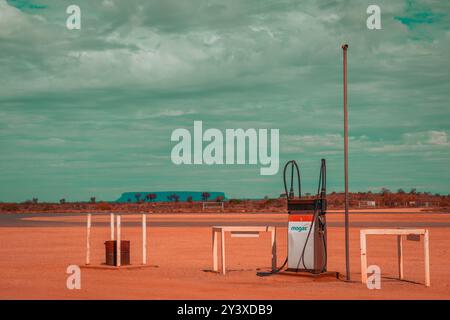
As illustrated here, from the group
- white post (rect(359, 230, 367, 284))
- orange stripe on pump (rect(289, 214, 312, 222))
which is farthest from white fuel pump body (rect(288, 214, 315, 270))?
white post (rect(359, 230, 367, 284))

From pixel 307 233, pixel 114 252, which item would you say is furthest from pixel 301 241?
pixel 114 252

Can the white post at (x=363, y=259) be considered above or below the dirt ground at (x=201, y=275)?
above

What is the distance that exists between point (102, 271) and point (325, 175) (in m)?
5.82

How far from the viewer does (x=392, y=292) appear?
14.3 m

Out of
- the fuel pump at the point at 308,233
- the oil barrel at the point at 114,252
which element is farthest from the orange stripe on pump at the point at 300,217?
the oil barrel at the point at 114,252

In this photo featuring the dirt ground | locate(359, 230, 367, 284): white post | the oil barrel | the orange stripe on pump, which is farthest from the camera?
the oil barrel

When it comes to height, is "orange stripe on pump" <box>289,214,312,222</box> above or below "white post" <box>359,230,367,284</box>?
above

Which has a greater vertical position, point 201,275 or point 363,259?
point 363,259

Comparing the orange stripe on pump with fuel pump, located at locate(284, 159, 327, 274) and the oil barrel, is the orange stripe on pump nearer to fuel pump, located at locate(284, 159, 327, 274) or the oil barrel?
fuel pump, located at locate(284, 159, 327, 274)

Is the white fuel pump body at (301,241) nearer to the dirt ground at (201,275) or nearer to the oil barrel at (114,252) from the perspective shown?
the dirt ground at (201,275)

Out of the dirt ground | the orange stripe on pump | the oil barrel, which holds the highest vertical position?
the orange stripe on pump

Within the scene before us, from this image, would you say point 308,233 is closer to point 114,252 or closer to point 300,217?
point 300,217

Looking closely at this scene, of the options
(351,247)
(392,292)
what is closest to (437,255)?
(351,247)

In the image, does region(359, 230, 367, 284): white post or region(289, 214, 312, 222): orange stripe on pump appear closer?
region(359, 230, 367, 284): white post
